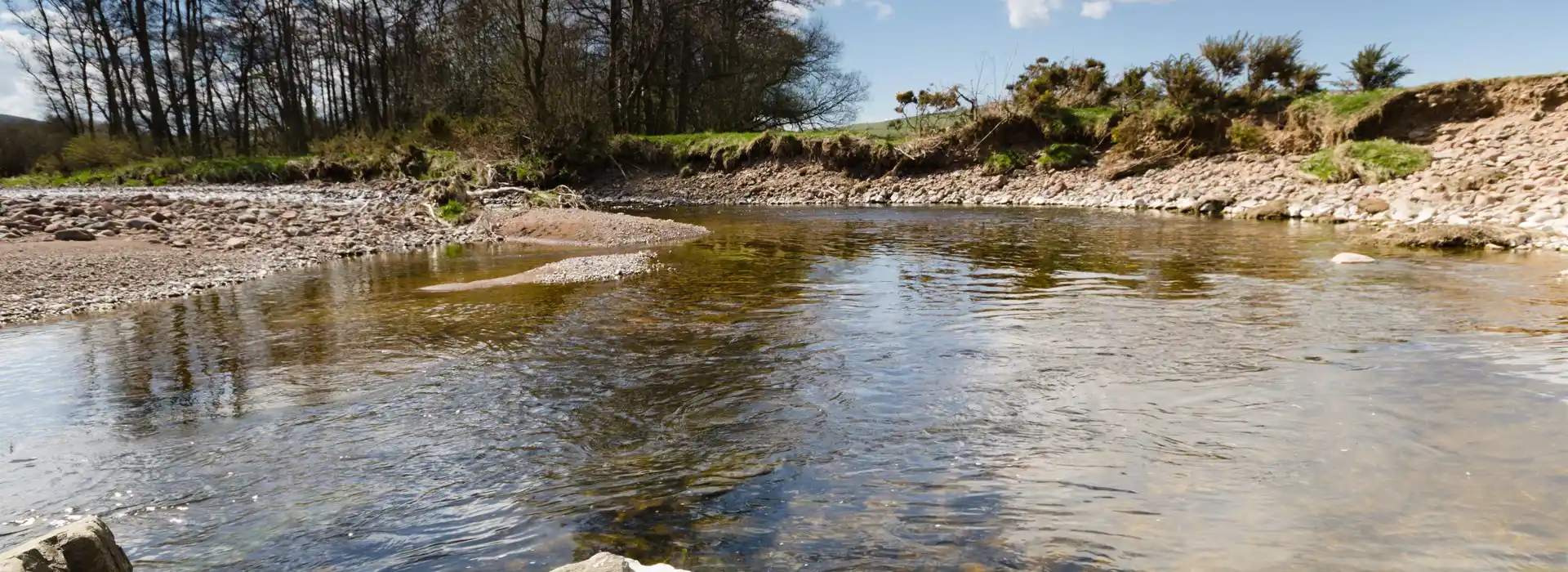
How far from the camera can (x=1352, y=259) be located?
9.66m

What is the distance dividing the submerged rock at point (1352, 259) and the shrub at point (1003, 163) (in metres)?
14.3

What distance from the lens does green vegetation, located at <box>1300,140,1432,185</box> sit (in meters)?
16.0

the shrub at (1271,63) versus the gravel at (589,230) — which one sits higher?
the shrub at (1271,63)

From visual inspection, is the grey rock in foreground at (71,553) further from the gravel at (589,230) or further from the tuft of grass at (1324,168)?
the tuft of grass at (1324,168)

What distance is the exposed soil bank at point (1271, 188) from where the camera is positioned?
42.5ft

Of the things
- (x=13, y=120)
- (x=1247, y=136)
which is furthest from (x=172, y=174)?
(x=1247, y=136)

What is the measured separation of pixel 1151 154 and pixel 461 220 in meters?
17.3

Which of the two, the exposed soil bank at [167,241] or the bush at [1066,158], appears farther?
the bush at [1066,158]

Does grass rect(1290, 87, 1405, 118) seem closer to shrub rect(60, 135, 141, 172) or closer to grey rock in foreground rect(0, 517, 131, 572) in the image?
grey rock in foreground rect(0, 517, 131, 572)

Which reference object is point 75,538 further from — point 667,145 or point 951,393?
point 667,145

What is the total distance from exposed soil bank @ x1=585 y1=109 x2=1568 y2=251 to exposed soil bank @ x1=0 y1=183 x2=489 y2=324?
10544 millimetres

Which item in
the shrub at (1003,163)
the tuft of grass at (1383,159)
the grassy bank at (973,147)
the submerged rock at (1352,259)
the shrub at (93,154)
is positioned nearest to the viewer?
the submerged rock at (1352,259)

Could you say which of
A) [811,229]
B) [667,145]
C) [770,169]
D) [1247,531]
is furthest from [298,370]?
[667,145]

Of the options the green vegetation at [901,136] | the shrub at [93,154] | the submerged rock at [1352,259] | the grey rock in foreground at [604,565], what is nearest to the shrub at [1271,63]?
the green vegetation at [901,136]
